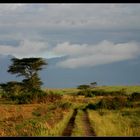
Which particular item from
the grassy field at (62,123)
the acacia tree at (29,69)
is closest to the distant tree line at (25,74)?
the acacia tree at (29,69)

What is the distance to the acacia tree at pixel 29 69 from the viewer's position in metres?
32.5

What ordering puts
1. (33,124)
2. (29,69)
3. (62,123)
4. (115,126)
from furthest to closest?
(29,69), (33,124), (62,123), (115,126)

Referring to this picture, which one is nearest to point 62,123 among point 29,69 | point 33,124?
point 33,124

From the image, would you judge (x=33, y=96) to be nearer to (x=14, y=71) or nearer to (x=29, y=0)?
(x=14, y=71)

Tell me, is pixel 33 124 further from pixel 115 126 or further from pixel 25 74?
pixel 25 74

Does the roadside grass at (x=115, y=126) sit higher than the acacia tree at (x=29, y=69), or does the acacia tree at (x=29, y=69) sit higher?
the acacia tree at (x=29, y=69)

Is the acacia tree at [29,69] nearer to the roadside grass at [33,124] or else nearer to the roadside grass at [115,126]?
the roadside grass at [33,124]

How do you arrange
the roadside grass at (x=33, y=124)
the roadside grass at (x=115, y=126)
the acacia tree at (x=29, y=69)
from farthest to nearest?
the acacia tree at (x=29, y=69) → the roadside grass at (x=33, y=124) → the roadside grass at (x=115, y=126)

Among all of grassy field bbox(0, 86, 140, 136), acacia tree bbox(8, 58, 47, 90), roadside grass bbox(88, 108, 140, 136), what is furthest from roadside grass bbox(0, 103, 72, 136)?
acacia tree bbox(8, 58, 47, 90)

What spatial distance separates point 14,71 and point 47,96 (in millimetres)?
6113

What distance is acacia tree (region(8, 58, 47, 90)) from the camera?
3247cm

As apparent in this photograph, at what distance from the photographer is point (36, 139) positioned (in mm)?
1499

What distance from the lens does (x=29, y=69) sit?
3297cm

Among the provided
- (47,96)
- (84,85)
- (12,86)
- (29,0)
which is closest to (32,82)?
(12,86)
